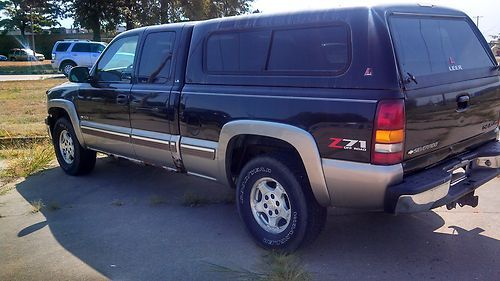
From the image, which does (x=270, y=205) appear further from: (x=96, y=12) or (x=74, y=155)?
(x=96, y=12)

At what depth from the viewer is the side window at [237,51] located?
13.3 ft

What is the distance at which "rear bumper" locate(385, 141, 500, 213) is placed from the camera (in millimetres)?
3344

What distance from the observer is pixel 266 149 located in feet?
13.6

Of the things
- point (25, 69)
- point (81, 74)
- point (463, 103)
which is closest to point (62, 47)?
point (25, 69)

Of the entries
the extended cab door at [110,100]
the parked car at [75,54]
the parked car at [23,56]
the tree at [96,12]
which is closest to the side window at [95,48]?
the parked car at [75,54]

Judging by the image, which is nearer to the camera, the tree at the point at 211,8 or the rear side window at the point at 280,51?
the rear side window at the point at 280,51

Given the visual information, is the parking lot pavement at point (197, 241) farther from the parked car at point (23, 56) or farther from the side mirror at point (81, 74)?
the parked car at point (23, 56)

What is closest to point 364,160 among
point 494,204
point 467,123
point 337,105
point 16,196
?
point 337,105

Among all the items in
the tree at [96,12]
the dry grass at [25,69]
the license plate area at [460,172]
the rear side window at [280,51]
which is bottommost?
the dry grass at [25,69]

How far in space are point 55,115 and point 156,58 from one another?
248cm

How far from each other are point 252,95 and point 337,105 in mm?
806

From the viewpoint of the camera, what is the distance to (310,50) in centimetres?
372

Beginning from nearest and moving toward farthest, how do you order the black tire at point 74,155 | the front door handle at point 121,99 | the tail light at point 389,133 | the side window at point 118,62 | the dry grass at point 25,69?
1. the tail light at point 389,133
2. the front door handle at point 121,99
3. the side window at point 118,62
4. the black tire at point 74,155
5. the dry grass at point 25,69

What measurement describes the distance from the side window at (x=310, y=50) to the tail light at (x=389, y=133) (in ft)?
1.52
